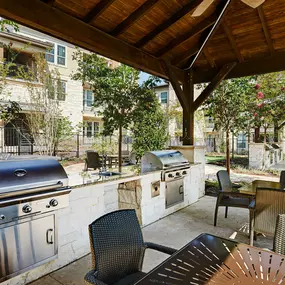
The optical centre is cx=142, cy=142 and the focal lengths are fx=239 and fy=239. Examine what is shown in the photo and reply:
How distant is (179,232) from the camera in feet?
11.5

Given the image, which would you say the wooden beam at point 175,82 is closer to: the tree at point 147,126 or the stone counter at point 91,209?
the tree at point 147,126

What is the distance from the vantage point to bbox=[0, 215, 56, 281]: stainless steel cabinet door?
1967 mm

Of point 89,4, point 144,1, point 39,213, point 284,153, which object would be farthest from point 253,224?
point 284,153

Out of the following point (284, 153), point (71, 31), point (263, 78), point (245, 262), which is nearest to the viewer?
point (245, 262)

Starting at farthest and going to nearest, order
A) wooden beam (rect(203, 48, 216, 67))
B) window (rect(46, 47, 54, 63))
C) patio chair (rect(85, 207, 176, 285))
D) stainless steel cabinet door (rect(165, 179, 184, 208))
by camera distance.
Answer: window (rect(46, 47, 54, 63)) → wooden beam (rect(203, 48, 216, 67)) → stainless steel cabinet door (rect(165, 179, 184, 208)) → patio chair (rect(85, 207, 176, 285))

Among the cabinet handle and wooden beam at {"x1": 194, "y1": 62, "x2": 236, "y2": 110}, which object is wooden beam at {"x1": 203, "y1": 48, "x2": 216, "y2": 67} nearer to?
wooden beam at {"x1": 194, "y1": 62, "x2": 236, "y2": 110}

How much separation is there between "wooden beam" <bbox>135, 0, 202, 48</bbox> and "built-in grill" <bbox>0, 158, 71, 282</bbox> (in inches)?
104

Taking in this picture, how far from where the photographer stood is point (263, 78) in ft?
20.1

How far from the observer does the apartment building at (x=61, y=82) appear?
645 centimetres

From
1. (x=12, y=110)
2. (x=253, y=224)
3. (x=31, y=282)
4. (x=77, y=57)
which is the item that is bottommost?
(x=31, y=282)

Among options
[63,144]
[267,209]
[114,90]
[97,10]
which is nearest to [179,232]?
[267,209]

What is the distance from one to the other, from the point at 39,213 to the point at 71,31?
2.20 metres

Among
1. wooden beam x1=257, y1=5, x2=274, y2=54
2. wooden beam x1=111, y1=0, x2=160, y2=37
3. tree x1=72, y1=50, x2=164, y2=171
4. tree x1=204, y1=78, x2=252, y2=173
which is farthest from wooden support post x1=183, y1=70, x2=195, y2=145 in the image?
wooden beam x1=111, y1=0, x2=160, y2=37

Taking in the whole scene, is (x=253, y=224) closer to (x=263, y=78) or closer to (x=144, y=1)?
(x=144, y=1)
